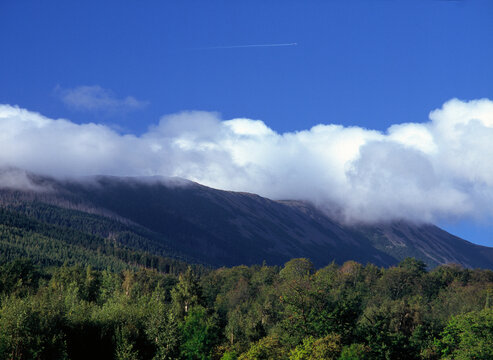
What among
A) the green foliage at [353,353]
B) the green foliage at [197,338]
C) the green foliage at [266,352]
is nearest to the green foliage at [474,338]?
the green foliage at [353,353]

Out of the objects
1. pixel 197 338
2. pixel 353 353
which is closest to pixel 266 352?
pixel 353 353

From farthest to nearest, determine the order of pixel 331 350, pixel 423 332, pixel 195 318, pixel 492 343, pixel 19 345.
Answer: pixel 423 332 → pixel 195 318 → pixel 492 343 → pixel 331 350 → pixel 19 345

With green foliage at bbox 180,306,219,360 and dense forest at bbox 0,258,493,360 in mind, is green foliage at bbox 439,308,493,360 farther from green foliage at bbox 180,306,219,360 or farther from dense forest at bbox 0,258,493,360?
green foliage at bbox 180,306,219,360

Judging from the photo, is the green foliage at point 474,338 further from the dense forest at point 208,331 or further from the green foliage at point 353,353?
the green foliage at point 353,353

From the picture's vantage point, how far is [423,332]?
11775cm

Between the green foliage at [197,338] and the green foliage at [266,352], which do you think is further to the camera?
the green foliage at [197,338]

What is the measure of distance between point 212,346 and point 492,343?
49836mm

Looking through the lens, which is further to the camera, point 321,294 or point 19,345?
point 321,294

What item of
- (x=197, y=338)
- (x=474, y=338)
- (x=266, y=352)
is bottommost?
(x=197, y=338)

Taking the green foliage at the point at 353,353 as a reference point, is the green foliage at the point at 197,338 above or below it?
below

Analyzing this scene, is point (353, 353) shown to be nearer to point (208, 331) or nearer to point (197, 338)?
point (208, 331)

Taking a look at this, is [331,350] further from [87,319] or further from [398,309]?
[398,309]

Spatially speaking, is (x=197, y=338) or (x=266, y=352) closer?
(x=266, y=352)

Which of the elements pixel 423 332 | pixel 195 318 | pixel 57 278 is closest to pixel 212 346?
pixel 195 318
